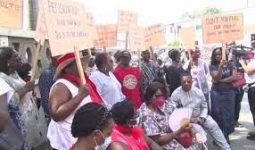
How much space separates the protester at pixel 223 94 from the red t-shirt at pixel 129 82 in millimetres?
1505

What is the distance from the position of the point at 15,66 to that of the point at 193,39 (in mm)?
5395

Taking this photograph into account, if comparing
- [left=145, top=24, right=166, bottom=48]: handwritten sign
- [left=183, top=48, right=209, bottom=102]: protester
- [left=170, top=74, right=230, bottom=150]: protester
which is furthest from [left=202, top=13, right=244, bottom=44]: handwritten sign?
[left=170, top=74, right=230, bottom=150]: protester

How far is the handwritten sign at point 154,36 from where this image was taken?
9230mm

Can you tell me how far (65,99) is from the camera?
336cm

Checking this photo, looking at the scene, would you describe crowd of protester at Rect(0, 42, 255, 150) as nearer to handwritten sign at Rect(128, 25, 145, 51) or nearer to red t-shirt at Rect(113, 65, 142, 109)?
red t-shirt at Rect(113, 65, 142, 109)

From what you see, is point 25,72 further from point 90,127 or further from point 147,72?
point 90,127

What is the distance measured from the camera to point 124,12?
8188 mm

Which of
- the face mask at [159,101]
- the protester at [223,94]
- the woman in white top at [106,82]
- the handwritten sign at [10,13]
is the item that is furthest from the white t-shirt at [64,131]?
the protester at [223,94]

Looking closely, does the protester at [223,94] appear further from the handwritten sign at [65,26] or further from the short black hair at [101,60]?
the handwritten sign at [65,26]

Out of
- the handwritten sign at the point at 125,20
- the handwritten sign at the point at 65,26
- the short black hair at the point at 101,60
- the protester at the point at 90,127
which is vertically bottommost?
the protester at the point at 90,127

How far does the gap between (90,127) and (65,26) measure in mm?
1225

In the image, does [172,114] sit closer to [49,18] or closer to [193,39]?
[49,18]

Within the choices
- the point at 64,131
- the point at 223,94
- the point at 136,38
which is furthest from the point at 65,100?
the point at 136,38

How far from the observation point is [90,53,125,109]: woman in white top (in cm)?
567
